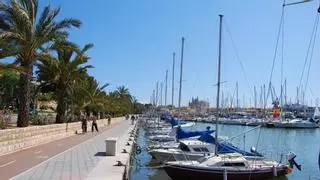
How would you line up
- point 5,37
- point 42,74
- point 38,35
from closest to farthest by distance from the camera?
point 5,37 → point 38,35 → point 42,74

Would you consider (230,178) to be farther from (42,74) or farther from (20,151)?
(42,74)

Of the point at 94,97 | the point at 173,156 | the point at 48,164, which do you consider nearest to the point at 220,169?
the point at 173,156

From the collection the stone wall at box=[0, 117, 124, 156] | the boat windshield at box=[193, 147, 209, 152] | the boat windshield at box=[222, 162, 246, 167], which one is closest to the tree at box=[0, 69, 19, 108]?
the stone wall at box=[0, 117, 124, 156]

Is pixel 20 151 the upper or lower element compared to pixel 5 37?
lower

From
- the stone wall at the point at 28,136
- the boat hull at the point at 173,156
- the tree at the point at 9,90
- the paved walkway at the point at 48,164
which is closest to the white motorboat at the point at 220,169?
the boat hull at the point at 173,156

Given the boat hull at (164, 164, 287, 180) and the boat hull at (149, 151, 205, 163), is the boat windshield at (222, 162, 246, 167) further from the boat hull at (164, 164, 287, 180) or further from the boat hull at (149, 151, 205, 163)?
the boat hull at (149, 151, 205, 163)

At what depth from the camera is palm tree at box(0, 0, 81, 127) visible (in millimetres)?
27031

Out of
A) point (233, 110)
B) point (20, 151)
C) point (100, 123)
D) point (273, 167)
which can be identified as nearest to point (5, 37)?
point (20, 151)

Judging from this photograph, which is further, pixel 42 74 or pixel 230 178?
pixel 42 74

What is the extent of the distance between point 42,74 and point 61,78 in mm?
1757

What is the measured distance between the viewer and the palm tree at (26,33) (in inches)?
1064

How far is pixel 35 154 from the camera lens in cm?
2302

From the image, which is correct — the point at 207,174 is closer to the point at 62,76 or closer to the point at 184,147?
the point at 184,147

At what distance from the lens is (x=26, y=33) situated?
92.3 ft
